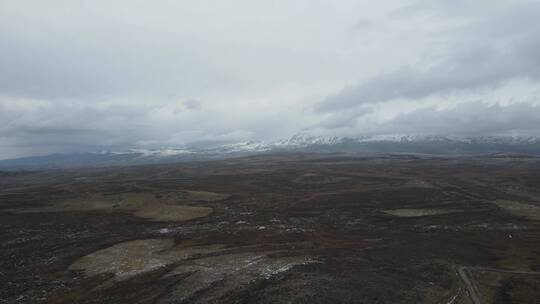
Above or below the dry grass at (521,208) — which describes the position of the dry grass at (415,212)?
above

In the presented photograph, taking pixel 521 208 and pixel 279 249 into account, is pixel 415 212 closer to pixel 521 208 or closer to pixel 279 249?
pixel 521 208

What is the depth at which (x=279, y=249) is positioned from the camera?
4428cm

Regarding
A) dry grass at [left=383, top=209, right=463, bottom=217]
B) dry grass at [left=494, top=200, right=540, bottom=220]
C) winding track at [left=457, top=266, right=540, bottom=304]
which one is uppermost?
winding track at [left=457, top=266, right=540, bottom=304]

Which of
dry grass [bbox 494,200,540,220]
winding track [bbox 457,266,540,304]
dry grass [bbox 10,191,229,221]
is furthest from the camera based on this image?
dry grass [bbox 10,191,229,221]

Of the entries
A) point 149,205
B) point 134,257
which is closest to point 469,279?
point 134,257

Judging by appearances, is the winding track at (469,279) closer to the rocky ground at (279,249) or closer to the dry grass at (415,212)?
the rocky ground at (279,249)

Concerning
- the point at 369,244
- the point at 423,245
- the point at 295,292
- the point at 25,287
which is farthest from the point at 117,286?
the point at 423,245

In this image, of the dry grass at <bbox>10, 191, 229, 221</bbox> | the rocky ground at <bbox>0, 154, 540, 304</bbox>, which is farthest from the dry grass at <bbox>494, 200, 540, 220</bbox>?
the dry grass at <bbox>10, 191, 229, 221</bbox>

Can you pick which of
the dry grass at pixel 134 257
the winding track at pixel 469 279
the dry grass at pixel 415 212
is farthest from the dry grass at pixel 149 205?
the winding track at pixel 469 279

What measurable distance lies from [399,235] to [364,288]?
66.7ft

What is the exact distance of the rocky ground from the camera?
3138 cm

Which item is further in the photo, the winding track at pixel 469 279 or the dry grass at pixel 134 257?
the dry grass at pixel 134 257

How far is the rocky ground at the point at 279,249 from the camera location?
31.4 meters

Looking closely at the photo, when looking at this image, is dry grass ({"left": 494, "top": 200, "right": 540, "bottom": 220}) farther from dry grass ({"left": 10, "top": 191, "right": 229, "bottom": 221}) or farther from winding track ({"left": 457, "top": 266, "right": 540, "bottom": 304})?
dry grass ({"left": 10, "top": 191, "right": 229, "bottom": 221})
